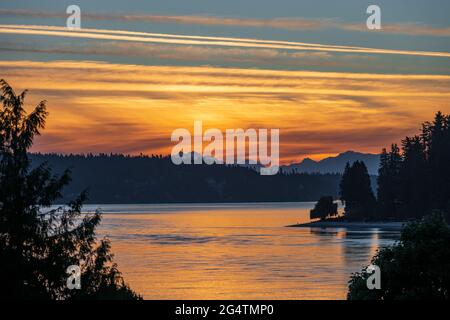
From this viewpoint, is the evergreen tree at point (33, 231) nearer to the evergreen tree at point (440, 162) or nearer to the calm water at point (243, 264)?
the calm water at point (243, 264)

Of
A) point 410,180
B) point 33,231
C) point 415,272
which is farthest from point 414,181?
point 33,231

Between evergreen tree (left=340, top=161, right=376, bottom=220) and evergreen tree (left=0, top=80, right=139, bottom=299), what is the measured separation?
152690 mm

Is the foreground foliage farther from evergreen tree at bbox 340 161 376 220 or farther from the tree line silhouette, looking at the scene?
evergreen tree at bbox 340 161 376 220

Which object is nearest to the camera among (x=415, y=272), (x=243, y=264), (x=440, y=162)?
(x=415, y=272)

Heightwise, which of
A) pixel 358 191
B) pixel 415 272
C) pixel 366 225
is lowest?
pixel 415 272

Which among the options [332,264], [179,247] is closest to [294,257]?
[332,264]

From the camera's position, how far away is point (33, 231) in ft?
112

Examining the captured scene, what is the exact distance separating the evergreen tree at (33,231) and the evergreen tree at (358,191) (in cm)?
15269

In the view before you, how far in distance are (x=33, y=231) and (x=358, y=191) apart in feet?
519

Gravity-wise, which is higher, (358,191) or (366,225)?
(358,191)

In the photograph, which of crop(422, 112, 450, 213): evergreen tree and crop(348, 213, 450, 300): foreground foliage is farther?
crop(422, 112, 450, 213): evergreen tree

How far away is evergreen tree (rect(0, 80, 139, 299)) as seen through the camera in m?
32.9

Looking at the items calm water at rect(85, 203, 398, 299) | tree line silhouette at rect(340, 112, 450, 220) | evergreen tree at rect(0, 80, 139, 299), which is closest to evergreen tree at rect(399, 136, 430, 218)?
tree line silhouette at rect(340, 112, 450, 220)

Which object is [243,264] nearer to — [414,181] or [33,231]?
[33,231]
